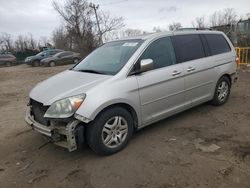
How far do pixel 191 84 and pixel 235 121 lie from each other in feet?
3.59

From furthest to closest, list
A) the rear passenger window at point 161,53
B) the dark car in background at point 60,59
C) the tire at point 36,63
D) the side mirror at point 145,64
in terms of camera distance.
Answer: the tire at point 36,63, the dark car in background at point 60,59, the rear passenger window at point 161,53, the side mirror at point 145,64

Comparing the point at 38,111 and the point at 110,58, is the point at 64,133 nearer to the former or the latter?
the point at 38,111

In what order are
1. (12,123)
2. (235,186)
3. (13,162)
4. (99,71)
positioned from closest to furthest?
(235,186)
(13,162)
(99,71)
(12,123)

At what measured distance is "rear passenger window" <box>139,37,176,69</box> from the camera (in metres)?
4.09

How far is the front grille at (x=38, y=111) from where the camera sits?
11.5 feet

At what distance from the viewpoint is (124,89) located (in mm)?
3621

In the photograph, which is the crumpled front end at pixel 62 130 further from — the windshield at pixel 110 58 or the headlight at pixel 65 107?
the windshield at pixel 110 58

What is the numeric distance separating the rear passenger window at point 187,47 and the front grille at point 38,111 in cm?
240

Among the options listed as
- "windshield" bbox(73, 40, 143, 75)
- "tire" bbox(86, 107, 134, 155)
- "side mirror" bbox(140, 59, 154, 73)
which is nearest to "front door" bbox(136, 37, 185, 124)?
"side mirror" bbox(140, 59, 154, 73)

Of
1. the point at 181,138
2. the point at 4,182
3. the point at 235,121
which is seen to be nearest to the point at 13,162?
the point at 4,182

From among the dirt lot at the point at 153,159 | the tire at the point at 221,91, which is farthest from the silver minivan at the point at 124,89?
the dirt lot at the point at 153,159

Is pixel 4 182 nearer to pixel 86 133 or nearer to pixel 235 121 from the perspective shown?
pixel 86 133

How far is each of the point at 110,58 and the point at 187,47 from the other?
1489 millimetres

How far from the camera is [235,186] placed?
2770mm
